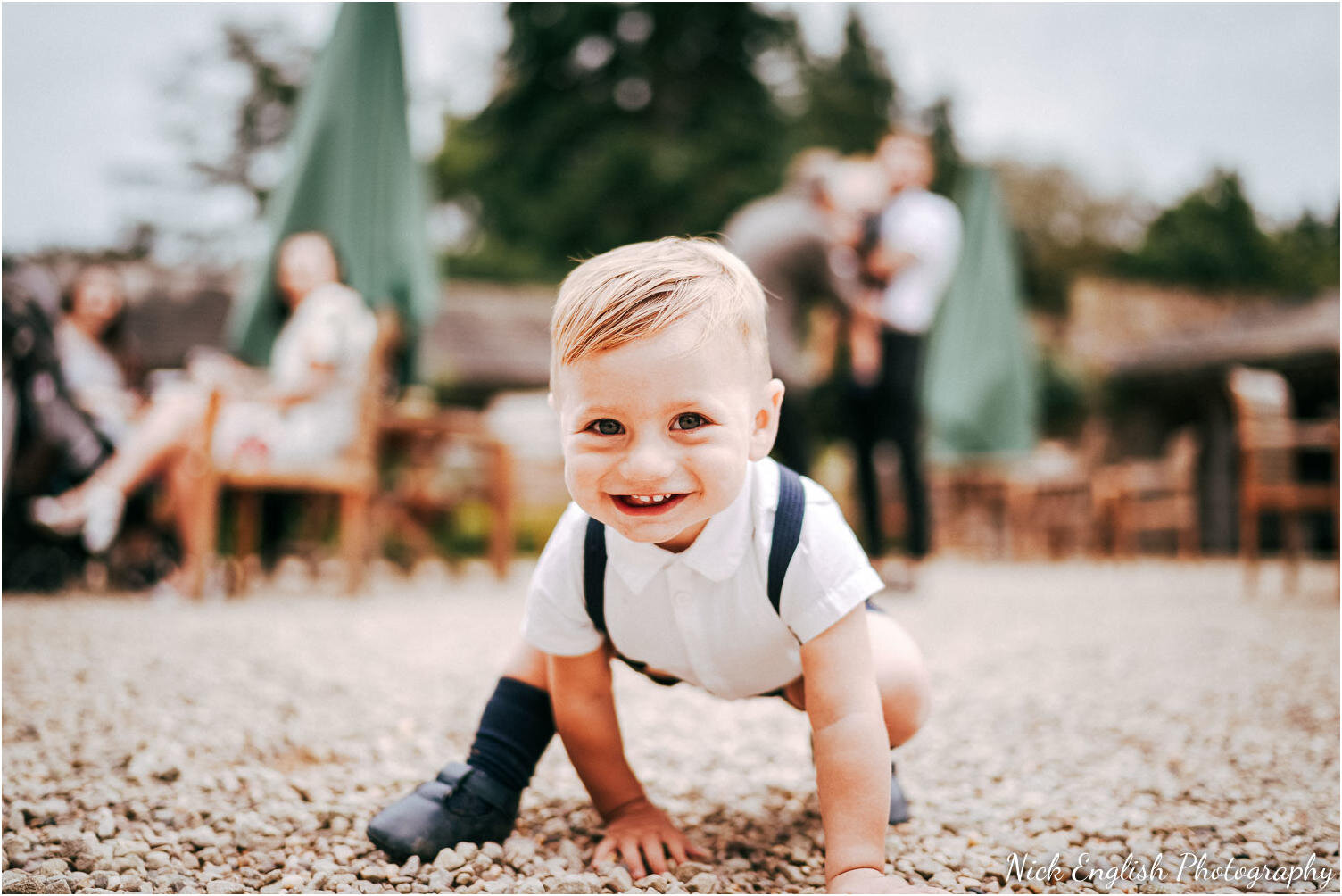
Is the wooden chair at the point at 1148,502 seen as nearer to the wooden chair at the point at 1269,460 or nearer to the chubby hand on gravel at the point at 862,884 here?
the wooden chair at the point at 1269,460

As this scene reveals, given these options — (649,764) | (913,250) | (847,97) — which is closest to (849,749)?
(649,764)

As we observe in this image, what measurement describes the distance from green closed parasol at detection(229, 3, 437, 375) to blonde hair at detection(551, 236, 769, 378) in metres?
4.36

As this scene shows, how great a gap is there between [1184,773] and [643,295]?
1539 millimetres

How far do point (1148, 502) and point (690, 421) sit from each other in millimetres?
11208

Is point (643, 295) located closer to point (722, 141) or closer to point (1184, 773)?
point (1184, 773)

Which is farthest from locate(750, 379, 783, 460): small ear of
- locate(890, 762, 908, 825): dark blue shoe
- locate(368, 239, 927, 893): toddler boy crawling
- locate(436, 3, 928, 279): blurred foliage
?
locate(436, 3, 928, 279): blurred foliage

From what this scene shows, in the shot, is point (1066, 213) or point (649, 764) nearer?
point (649, 764)

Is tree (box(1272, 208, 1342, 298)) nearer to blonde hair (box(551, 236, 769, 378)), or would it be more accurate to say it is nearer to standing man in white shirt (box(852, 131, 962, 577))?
standing man in white shirt (box(852, 131, 962, 577))

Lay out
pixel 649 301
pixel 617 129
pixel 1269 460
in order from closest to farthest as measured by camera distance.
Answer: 1. pixel 649 301
2. pixel 1269 460
3. pixel 617 129

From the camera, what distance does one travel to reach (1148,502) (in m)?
10.9

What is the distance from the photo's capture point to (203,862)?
4.40 feet

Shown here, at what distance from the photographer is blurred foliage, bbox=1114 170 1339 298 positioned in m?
20.1

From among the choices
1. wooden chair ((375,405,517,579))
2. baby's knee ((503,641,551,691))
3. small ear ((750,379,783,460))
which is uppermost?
small ear ((750,379,783,460))

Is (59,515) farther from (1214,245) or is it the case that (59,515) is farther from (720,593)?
(1214,245)
